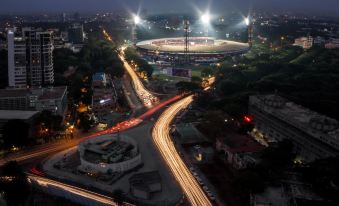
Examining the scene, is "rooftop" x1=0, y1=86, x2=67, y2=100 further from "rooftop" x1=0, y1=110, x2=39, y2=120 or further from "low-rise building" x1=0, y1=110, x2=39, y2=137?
"low-rise building" x1=0, y1=110, x2=39, y2=137

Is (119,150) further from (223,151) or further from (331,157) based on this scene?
(331,157)

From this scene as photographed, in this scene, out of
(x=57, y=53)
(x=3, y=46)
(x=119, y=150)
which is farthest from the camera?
(x=3, y=46)

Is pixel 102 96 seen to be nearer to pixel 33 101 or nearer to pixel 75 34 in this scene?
pixel 33 101

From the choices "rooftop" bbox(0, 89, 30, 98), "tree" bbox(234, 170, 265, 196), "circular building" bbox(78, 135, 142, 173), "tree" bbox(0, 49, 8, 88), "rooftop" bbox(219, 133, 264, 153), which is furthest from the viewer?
"tree" bbox(0, 49, 8, 88)

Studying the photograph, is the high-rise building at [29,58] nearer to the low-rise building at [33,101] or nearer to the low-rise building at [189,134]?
the low-rise building at [33,101]

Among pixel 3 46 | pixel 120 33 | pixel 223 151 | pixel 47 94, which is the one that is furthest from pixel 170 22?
pixel 223 151

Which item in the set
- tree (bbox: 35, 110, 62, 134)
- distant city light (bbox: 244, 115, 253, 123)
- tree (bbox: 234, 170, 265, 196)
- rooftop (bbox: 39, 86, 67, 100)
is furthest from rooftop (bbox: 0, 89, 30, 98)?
tree (bbox: 234, 170, 265, 196)
